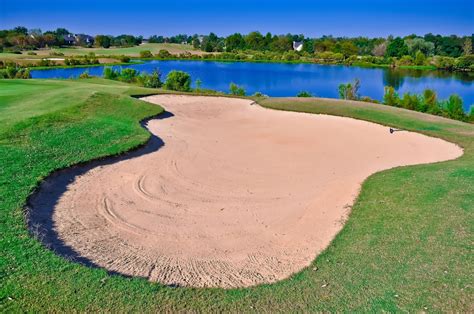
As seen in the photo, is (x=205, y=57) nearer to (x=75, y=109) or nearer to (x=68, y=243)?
(x=75, y=109)

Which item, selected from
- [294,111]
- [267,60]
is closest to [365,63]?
[267,60]

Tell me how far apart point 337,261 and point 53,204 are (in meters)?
6.37

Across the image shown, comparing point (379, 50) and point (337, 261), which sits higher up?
point (379, 50)

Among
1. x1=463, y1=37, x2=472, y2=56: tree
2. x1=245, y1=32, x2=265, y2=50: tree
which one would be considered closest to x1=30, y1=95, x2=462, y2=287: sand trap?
x1=463, y1=37, x2=472, y2=56: tree

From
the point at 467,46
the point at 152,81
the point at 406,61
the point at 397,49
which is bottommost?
the point at 152,81

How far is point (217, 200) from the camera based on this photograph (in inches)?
421

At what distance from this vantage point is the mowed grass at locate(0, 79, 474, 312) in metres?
5.79

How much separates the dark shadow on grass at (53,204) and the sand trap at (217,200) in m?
0.04

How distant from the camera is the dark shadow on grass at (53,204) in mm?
7508

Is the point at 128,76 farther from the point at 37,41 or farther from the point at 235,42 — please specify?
the point at 235,42

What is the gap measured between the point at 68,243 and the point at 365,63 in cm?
9772

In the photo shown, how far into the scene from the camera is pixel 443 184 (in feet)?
35.6

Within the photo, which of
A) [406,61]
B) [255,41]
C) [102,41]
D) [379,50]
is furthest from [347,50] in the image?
[102,41]

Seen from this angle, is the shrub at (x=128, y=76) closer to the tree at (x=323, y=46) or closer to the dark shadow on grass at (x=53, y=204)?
the dark shadow on grass at (x=53, y=204)
